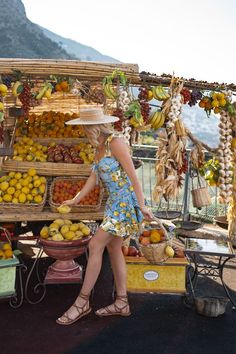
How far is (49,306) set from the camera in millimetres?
5223

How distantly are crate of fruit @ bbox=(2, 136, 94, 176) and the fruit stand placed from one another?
15 millimetres

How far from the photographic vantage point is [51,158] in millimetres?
6672

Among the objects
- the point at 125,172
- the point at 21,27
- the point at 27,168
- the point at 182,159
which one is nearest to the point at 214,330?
the point at 125,172

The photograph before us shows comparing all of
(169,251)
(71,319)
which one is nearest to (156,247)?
(169,251)

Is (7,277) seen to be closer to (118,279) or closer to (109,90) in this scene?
(118,279)

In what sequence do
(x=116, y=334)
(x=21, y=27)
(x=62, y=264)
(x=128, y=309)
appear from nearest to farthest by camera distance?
1. (x=116, y=334)
2. (x=128, y=309)
3. (x=62, y=264)
4. (x=21, y=27)

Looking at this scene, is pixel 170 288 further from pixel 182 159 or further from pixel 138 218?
pixel 182 159

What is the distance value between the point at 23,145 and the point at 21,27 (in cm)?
6838

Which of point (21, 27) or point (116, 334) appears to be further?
point (21, 27)

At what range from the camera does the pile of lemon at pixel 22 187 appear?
19.8 feet

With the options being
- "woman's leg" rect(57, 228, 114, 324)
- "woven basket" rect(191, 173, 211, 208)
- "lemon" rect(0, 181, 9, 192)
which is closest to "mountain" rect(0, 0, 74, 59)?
"woven basket" rect(191, 173, 211, 208)

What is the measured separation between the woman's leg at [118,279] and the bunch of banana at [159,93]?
221 cm

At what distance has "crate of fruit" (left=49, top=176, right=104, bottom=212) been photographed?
20.1 ft

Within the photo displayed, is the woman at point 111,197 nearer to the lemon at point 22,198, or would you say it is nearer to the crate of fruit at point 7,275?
the crate of fruit at point 7,275
